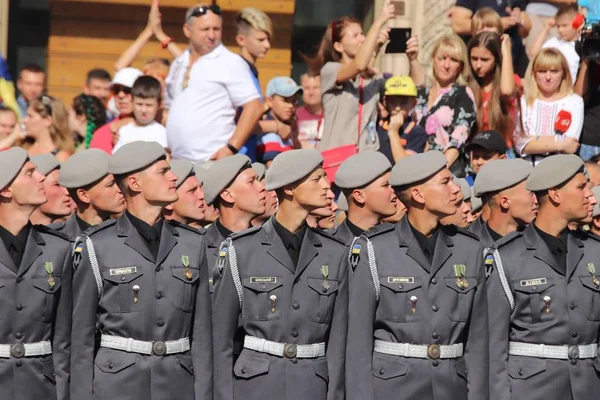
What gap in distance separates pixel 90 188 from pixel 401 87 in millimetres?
3265

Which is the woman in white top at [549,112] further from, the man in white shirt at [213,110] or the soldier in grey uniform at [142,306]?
the soldier in grey uniform at [142,306]

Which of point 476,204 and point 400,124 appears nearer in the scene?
point 476,204

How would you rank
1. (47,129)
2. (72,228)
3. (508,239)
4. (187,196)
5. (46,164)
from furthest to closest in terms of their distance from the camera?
(47,129)
(46,164)
(187,196)
(72,228)
(508,239)

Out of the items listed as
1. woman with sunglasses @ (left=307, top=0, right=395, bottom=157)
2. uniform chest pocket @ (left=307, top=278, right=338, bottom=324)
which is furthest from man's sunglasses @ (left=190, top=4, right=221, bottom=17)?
uniform chest pocket @ (left=307, top=278, right=338, bottom=324)

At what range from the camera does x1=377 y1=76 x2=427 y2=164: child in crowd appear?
35.0 feet

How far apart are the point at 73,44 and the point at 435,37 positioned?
3.87 meters

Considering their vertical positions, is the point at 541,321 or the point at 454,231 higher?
the point at 454,231

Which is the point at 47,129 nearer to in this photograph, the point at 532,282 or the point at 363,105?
the point at 363,105

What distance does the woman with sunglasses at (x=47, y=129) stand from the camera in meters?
11.6

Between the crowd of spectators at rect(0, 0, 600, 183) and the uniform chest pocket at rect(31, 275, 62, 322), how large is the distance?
11.0ft

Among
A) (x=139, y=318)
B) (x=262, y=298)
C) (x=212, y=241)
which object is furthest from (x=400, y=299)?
(x=212, y=241)

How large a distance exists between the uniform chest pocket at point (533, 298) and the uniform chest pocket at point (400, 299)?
61 centimetres

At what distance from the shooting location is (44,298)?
7.16 metres

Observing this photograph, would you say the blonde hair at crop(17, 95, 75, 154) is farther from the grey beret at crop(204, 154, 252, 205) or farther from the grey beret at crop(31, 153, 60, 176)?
the grey beret at crop(204, 154, 252, 205)
